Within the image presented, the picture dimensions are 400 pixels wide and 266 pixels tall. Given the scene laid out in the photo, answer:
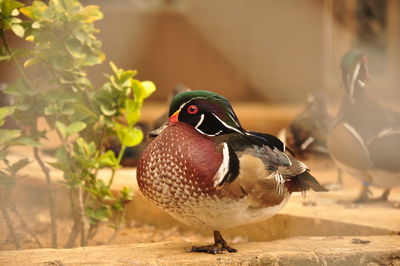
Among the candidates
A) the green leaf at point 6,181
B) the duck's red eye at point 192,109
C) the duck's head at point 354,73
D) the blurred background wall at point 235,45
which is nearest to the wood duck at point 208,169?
the duck's red eye at point 192,109

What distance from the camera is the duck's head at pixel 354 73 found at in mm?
3086

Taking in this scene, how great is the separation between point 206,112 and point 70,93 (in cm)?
71

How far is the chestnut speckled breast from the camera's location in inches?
73.2

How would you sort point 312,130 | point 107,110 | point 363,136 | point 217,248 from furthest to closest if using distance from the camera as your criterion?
point 312,130, point 363,136, point 107,110, point 217,248

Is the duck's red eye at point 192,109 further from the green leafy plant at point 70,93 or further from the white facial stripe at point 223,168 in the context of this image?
the green leafy plant at point 70,93

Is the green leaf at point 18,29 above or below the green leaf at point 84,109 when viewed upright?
above

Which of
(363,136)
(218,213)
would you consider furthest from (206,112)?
(363,136)

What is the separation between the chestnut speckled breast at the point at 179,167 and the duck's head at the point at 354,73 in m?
1.35

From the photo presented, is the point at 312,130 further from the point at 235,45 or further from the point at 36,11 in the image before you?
the point at 235,45

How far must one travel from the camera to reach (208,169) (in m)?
1.86

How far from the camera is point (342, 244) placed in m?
2.12

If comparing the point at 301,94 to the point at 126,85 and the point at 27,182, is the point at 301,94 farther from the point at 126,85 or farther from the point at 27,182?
the point at 126,85

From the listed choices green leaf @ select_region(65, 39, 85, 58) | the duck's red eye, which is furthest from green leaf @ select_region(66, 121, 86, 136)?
the duck's red eye

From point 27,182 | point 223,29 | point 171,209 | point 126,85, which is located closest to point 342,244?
point 171,209
